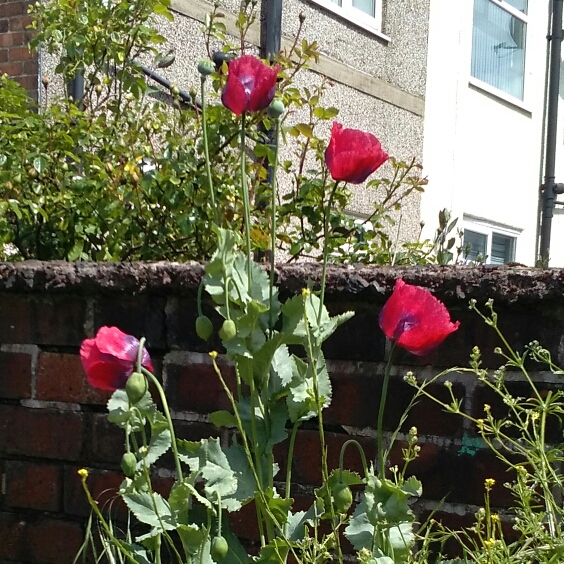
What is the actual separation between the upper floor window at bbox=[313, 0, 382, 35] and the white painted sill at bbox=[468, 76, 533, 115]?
132 centimetres

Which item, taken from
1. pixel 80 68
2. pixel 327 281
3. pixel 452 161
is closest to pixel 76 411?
pixel 327 281

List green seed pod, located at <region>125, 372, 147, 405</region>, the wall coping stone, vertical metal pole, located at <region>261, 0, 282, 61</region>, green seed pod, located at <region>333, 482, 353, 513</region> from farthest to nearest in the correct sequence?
1. vertical metal pole, located at <region>261, 0, 282, 61</region>
2. the wall coping stone
3. green seed pod, located at <region>333, 482, 353, 513</region>
4. green seed pod, located at <region>125, 372, 147, 405</region>

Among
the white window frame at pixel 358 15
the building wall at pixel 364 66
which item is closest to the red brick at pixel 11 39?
the building wall at pixel 364 66

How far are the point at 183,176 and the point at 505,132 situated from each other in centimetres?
665

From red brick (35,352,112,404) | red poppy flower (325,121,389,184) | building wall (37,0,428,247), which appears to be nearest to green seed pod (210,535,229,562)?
red poppy flower (325,121,389,184)

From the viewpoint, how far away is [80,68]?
2502 millimetres

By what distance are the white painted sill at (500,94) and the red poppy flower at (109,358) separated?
7218 millimetres

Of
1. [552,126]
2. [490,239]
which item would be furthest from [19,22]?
[552,126]

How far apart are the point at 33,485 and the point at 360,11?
5.77 metres

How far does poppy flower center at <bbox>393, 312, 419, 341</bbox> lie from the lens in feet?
2.94

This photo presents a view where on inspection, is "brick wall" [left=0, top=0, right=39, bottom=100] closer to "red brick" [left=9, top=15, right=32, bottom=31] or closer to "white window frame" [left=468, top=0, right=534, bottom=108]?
"red brick" [left=9, top=15, right=32, bottom=31]

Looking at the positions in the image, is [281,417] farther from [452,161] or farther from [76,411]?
[452,161]

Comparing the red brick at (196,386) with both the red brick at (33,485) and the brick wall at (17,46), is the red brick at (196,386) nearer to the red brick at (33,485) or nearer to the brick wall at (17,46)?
the red brick at (33,485)

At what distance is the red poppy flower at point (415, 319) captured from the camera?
89 cm
